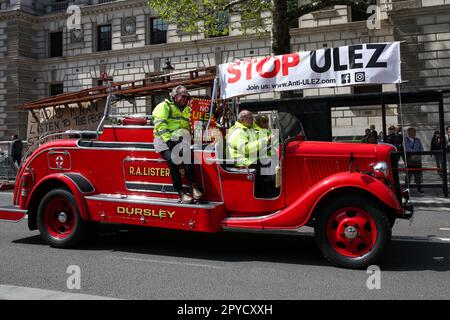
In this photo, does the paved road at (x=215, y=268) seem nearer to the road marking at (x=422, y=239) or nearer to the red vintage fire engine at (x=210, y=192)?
the road marking at (x=422, y=239)

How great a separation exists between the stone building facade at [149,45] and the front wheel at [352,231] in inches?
632

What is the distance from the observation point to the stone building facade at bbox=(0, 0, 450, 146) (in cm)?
2327

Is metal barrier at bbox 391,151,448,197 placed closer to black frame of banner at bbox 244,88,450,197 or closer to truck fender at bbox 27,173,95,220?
black frame of banner at bbox 244,88,450,197

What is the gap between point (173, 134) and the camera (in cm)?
644

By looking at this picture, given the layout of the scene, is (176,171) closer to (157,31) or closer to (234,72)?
(234,72)

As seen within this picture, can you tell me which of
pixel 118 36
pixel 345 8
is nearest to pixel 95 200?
pixel 345 8

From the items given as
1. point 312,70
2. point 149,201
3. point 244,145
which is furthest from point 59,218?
point 312,70

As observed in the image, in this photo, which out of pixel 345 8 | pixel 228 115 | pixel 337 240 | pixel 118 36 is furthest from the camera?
pixel 118 36

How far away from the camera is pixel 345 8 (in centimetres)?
2611

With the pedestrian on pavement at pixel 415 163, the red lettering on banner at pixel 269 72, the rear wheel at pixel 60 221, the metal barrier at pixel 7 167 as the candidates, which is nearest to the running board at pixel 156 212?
the rear wheel at pixel 60 221

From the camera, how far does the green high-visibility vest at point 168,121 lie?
6.44 meters

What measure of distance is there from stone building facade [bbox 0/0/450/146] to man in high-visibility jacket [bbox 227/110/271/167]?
613 inches
